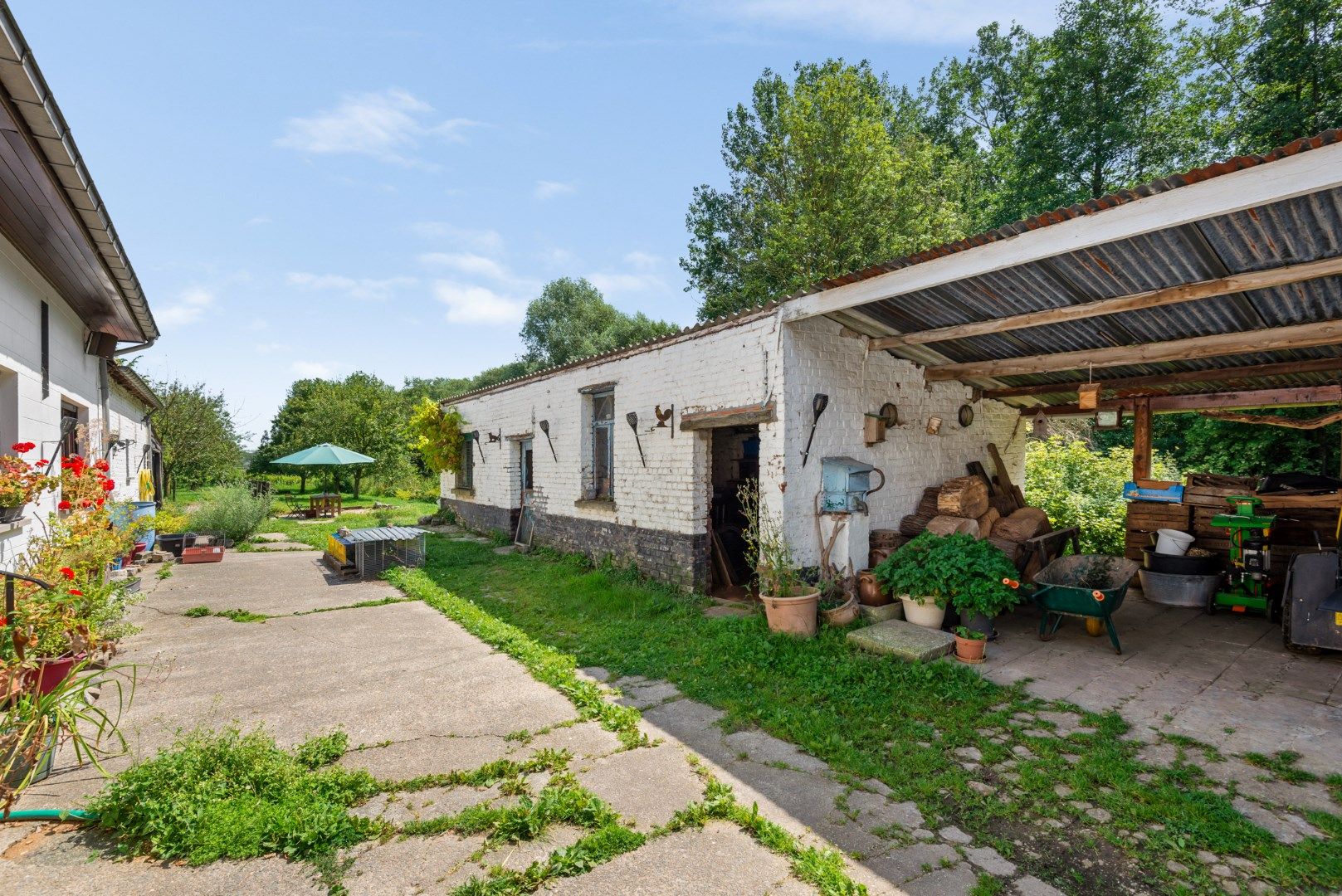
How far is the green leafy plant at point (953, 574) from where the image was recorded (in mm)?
5293

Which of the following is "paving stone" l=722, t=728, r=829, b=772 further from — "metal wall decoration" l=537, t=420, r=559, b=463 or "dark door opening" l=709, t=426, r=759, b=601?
"metal wall decoration" l=537, t=420, r=559, b=463

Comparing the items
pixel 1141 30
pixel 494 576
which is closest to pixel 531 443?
pixel 494 576

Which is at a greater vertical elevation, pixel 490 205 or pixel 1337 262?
pixel 490 205

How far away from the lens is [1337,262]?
13.0 ft

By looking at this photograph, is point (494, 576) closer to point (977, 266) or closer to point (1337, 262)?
point (977, 266)

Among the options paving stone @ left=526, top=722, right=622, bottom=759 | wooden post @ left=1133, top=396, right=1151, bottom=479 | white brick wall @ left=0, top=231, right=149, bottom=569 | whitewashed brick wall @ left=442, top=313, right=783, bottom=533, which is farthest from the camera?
wooden post @ left=1133, top=396, right=1151, bottom=479

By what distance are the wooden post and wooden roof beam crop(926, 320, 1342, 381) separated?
6.67 ft

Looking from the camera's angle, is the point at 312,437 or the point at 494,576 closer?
Answer: the point at 494,576

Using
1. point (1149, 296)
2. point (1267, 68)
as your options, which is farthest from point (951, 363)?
point (1267, 68)

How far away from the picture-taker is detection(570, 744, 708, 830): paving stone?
291 cm

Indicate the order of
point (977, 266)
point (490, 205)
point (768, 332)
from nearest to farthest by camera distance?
point (977, 266)
point (768, 332)
point (490, 205)

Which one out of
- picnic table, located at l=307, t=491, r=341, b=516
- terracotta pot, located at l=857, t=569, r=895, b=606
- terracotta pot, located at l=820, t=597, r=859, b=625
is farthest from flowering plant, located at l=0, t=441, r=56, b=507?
picnic table, located at l=307, t=491, r=341, b=516

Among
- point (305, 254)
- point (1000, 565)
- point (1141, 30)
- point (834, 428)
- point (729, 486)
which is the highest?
point (1141, 30)

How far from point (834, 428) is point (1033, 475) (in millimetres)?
7532
